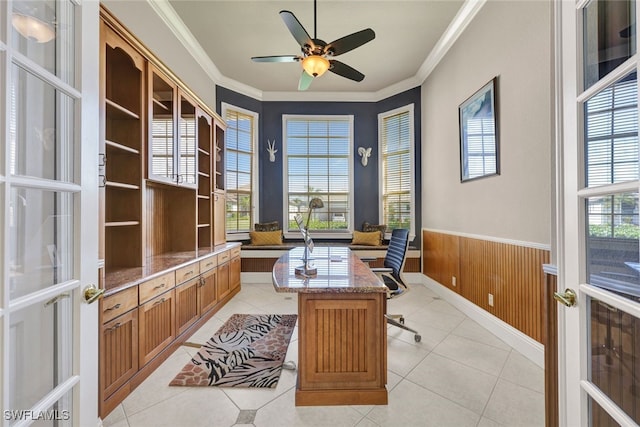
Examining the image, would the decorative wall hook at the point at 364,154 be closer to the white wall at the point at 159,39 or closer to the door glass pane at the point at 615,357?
the white wall at the point at 159,39

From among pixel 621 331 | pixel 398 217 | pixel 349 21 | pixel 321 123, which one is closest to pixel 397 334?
pixel 621 331

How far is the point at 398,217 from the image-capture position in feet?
16.7

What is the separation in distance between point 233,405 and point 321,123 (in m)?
4.84

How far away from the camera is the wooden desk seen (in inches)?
66.5

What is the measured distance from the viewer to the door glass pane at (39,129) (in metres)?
0.78

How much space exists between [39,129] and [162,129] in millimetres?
1844

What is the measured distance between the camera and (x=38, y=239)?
883mm

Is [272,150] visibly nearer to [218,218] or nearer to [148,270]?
[218,218]

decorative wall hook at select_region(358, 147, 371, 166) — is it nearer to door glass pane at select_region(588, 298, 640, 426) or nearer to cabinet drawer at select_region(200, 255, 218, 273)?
cabinet drawer at select_region(200, 255, 218, 273)

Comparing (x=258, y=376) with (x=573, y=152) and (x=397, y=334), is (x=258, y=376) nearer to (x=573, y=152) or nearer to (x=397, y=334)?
(x=397, y=334)

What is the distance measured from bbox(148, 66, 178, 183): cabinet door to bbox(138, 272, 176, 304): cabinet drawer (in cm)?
88

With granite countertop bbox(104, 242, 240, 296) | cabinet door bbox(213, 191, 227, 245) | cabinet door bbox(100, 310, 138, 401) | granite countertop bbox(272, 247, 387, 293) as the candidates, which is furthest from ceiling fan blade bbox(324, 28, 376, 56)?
cabinet door bbox(100, 310, 138, 401)

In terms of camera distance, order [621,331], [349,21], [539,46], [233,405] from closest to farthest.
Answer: [621,331] < [233,405] < [539,46] < [349,21]

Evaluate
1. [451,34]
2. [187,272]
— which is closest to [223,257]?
[187,272]
